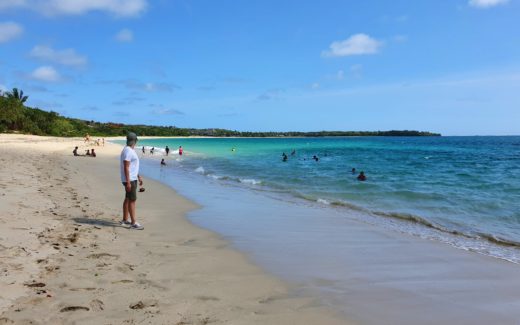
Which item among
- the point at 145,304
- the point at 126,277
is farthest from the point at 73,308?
the point at 126,277

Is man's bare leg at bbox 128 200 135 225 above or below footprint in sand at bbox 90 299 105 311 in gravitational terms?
above

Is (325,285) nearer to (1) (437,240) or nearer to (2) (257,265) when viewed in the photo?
(2) (257,265)

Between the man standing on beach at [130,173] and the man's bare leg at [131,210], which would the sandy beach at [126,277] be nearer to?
the man's bare leg at [131,210]

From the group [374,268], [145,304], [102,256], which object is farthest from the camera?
[374,268]

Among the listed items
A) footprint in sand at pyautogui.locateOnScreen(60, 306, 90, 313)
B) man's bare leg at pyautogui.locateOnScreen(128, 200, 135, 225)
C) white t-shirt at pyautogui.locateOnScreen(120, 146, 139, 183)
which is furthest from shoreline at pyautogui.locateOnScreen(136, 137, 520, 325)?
footprint in sand at pyautogui.locateOnScreen(60, 306, 90, 313)

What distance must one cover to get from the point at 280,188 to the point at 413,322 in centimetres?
1473

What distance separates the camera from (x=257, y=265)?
6.42m

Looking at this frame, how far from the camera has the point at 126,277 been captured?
5.34 metres

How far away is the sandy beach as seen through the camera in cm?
423

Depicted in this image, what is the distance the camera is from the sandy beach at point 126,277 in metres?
4.23

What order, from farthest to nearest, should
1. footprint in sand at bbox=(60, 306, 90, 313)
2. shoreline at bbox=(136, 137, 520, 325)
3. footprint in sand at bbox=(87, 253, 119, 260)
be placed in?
footprint in sand at bbox=(87, 253, 119, 260) → shoreline at bbox=(136, 137, 520, 325) → footprint in sand at bbox=(60, 306, 90, 313)

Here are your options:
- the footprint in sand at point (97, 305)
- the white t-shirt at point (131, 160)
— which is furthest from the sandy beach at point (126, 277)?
the white t-shirt at point (131, 160)

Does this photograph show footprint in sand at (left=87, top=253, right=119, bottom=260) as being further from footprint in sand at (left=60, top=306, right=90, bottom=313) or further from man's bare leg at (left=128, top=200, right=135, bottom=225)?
man's bare leg at (left=128, top=200, right=135, bottom=225)

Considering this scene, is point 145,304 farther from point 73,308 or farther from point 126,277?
point 126,277
